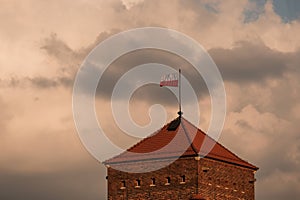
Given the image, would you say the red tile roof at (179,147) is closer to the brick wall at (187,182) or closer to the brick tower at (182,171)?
the brick tower at (182,171)

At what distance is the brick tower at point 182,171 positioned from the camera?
234ft

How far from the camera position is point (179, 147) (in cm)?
7200

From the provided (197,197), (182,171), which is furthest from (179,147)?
(197,197)

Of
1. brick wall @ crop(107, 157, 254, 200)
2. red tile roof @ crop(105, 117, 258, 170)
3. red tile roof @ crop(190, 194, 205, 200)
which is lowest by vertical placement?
red tile roof @ crop(190, 194, 205, 200)

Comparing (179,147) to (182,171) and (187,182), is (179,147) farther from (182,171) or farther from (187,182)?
(187,182)

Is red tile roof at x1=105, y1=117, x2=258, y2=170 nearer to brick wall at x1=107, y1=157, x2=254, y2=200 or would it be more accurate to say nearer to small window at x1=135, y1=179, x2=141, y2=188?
brick wall at x1=107, y1=157, x2=254, y2=200

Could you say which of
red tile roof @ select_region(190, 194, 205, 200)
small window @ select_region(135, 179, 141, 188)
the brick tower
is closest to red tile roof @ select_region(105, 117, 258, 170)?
the brick tower

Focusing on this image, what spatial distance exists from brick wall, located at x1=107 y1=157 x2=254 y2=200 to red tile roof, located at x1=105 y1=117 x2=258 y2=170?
1.49 ft

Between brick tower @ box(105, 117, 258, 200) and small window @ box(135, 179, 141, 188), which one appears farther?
small window @ box(135, 179, 141, 188)

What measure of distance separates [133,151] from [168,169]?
132 inches

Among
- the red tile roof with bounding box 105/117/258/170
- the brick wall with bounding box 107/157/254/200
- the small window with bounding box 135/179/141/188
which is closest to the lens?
the brick wall with bounding box 107/157/254/200

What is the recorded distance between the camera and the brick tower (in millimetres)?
71250

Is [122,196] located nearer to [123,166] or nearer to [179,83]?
[123,166]

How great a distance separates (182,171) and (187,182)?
78 centimetres
